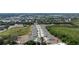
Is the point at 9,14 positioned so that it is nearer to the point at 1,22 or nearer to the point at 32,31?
the point at 1,22

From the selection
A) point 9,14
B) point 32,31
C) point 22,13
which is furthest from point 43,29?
point 9,14
